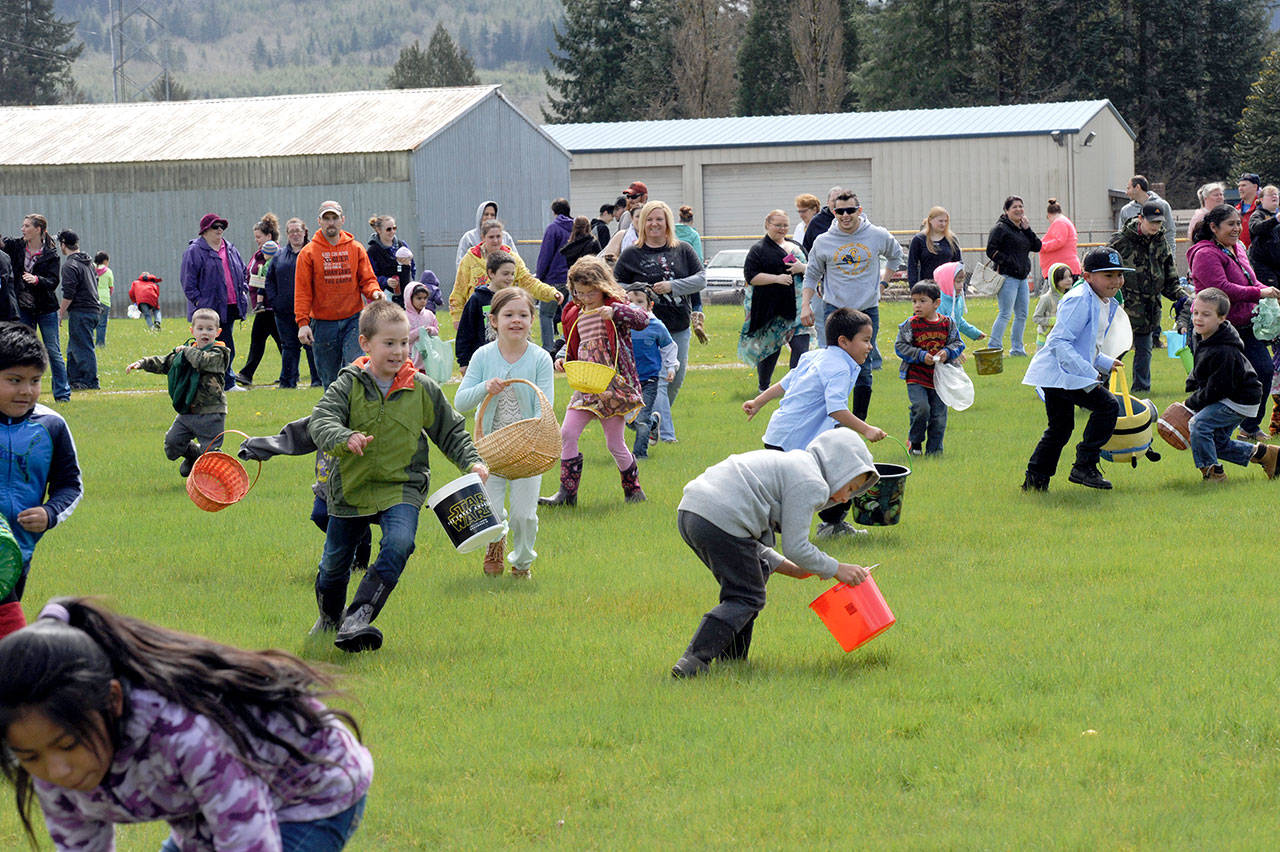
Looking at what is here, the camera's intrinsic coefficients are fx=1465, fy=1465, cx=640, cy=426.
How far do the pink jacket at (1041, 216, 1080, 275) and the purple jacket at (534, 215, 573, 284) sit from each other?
6745mm

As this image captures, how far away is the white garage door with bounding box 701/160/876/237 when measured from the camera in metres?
45.2

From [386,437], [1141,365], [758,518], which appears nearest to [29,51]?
[1141,365]

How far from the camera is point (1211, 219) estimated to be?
41.0 ft

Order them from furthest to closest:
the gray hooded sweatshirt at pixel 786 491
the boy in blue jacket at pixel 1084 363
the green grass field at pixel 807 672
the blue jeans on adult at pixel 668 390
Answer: the blue jeans on adult at pixel 668 390, the boy in blue jacket at pixel 1084 363, the gray hooded sweatshirt at pixel 786 491, the green grass field at pixel 807 672

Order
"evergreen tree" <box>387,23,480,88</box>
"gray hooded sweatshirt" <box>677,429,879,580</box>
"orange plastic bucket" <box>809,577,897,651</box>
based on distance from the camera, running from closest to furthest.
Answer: "gray hooded sweatshirt" <box>677,429,879,580</box> → "orange plastic bucket" <box>809,577,897,651</box> → "evergreen tree" <box>387,23,480,88</box>

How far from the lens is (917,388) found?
12305 millimetres

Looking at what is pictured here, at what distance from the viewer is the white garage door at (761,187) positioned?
45.2 metres

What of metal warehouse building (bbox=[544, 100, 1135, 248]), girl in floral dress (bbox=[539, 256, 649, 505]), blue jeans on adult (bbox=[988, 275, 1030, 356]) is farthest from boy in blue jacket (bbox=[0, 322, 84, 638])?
metal warehouse building (bbox=[544, 100, 1135, 248])

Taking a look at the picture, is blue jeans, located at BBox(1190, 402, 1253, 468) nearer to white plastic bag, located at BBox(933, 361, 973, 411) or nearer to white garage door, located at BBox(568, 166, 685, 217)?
white plastic bag, located at BBox(933, 361, 973, 411)

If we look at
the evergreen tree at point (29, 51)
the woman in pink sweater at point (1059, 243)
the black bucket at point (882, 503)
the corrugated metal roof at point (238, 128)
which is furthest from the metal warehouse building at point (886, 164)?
the evergreen tree at point (29, 51)

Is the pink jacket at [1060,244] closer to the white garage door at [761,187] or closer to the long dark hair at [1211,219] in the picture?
the long dark hair at [1211,219]

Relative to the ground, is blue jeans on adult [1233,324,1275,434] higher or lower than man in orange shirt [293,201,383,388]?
lower

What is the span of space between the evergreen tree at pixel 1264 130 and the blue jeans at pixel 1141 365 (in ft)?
141

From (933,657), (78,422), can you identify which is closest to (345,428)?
(933,657)
